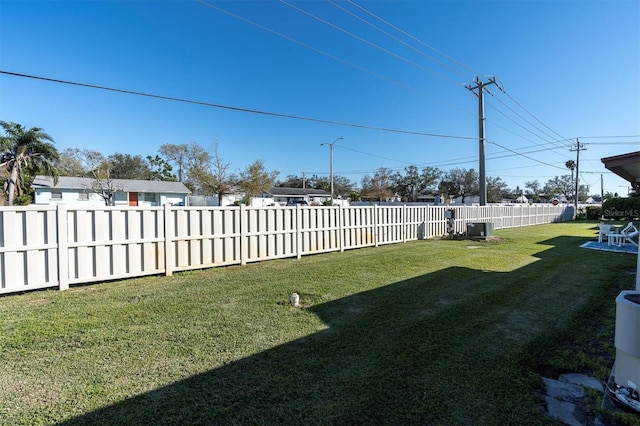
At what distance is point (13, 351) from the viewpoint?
308 centimetres

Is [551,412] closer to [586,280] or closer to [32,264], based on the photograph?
[586,280]

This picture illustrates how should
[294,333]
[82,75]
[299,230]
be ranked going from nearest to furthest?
1. [294,333]
2. [82,75]
3. [299,230]

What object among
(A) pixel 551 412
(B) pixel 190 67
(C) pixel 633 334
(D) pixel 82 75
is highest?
(B) pixel 190 67

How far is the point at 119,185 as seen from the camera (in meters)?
33.5

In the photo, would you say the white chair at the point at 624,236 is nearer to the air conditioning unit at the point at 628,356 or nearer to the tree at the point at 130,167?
the air conditioning unit at the point at 628,356

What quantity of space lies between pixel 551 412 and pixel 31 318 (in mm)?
5505

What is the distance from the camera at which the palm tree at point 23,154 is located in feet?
84.0

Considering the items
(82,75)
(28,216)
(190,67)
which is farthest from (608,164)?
(190,67)

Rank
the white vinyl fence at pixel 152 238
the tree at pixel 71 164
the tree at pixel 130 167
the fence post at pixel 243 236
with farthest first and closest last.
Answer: the tree at pixel 130 167 → the tree at pixel 71 164 → the fence post at pixel 243 236 → the white vinyl fence at pixel 152 238

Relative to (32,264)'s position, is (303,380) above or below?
below

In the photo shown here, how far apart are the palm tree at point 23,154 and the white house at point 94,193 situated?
10.3 ft

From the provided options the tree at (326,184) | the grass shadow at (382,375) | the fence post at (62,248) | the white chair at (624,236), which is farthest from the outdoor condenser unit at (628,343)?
the tree at (326,184)

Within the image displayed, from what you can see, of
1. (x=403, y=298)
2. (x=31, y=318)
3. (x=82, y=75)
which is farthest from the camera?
(x=82, y=75)

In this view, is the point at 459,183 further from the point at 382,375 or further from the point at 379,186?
the point at 382,375
